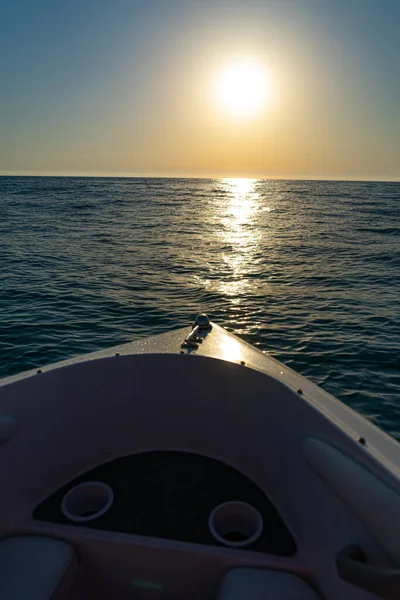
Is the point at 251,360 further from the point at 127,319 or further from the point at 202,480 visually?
the point at 127,319

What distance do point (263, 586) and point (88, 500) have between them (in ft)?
5.72

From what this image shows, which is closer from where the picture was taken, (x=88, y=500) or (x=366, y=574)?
(x=366, y=574)

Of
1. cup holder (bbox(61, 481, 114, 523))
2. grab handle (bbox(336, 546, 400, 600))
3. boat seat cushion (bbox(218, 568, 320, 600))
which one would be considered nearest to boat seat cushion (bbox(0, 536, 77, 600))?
cup holder (bbox(61, 481, 114, 523))

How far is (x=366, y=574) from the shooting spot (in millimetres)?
2008

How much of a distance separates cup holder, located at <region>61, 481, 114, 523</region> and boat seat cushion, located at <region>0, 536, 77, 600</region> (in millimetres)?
398

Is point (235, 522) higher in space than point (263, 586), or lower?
higher

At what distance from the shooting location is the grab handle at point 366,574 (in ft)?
6.07

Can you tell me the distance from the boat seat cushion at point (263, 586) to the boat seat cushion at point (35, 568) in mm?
1070

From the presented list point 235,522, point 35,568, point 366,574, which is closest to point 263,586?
point 235,522

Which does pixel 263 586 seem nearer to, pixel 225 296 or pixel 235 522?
pixel 235 522

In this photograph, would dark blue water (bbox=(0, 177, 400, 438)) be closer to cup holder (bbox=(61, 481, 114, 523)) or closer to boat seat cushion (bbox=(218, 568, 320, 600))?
boat seat cushion (bbox=(218, 568, 320, 600))

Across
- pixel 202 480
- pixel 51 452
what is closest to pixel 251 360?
pixel 202 480

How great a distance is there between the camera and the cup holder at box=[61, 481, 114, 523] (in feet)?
11.1

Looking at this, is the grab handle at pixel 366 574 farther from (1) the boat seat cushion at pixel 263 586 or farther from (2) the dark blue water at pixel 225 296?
(2) the dark blue water at pixel 225 296
